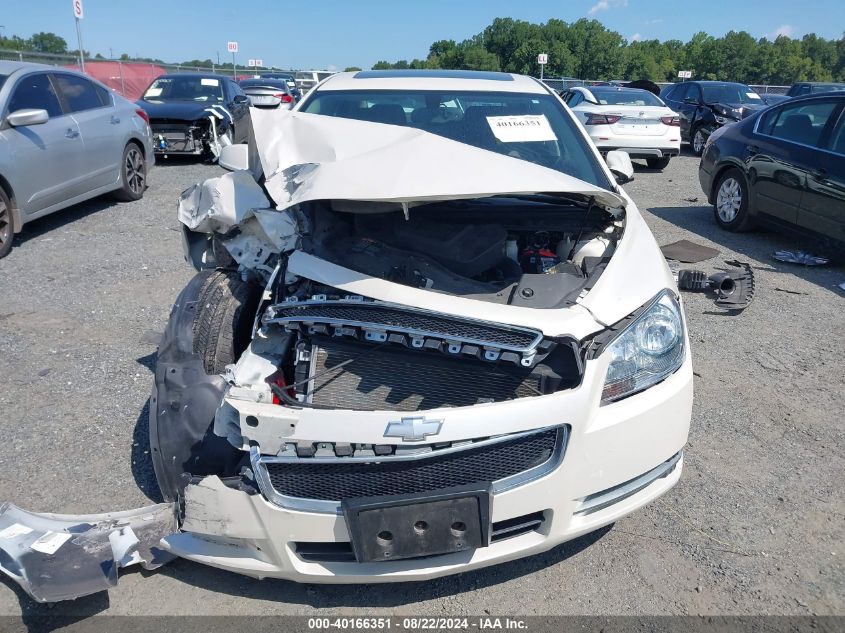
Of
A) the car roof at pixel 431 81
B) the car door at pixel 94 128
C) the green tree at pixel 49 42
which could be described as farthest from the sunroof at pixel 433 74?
the green tree at pixel 49 42

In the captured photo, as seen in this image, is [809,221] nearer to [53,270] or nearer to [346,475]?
[346,475]

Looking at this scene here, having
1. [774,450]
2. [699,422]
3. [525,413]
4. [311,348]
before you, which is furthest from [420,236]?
[774,450]

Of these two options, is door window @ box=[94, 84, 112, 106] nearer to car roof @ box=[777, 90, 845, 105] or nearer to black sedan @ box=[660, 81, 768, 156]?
car roof @ box=[777, 90, 845, 105]

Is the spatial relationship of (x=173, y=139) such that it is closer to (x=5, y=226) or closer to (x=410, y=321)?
(x=5, y=226)

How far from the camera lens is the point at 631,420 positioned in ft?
7.25

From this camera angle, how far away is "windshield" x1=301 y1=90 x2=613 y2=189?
140 inches

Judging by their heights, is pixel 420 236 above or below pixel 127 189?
above

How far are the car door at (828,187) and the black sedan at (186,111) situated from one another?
7.86 m

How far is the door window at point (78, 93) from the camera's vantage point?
729cm

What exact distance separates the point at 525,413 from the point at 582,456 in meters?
0.26

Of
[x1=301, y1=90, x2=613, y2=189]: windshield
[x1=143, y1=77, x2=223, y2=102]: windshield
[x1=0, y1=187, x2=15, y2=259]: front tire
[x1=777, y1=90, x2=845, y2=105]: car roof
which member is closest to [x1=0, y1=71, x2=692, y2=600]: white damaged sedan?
[x1=301, y1=90, x2=613, y2=189]: windshield

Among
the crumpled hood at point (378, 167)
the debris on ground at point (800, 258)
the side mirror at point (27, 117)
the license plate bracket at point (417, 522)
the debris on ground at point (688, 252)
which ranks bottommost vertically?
the debris on ground at point (688, 252)

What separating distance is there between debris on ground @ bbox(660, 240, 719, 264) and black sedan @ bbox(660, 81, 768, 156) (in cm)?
837

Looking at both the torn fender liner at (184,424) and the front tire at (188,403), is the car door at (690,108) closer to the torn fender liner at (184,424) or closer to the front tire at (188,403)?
the front tire at (188,403)
